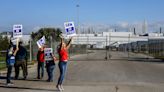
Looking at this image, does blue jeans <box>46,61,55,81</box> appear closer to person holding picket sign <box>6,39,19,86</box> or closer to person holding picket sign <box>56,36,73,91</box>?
person holding picket sign <box>6,39,19,86</box>

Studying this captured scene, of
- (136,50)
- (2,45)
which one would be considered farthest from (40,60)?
(136,50)

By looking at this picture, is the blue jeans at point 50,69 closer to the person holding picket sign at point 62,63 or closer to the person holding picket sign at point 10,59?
the person holding picket sign at point 10,59

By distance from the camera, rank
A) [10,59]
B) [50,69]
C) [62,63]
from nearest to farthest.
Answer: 1. [62,63]
2. [10,59]
3. [50,69]

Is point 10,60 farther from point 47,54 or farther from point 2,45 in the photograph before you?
point 2,45

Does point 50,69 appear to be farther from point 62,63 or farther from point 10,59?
point 62,63

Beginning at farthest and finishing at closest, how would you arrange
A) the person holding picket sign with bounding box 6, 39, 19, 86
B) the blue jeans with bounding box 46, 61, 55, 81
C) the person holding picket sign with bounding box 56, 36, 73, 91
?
1. the blue jeans with bounding box 46, 61, 55, 81
2. the person holding picket sign with bounding box 6, 39, 19, 86
3. the person holding picket sign with bounding box 56, 36, 73, 91

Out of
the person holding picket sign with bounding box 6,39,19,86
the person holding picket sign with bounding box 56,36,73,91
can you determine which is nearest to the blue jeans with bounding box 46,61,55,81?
the person holding picket sign with bounding box 6,39,19,86

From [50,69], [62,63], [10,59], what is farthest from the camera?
[50,69]

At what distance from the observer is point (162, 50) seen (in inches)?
2296

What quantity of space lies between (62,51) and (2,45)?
142ft

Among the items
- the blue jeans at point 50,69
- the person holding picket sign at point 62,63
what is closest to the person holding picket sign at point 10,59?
the blue jeans at point 50,69

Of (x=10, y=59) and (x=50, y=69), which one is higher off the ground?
(x=10, y=59)

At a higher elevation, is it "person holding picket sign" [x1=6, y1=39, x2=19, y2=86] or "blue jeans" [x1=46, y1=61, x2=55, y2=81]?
"person holding picket sign" [x1=6, y1=39, x2=19, y2=86]

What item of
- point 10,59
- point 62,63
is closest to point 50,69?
point 10,59
